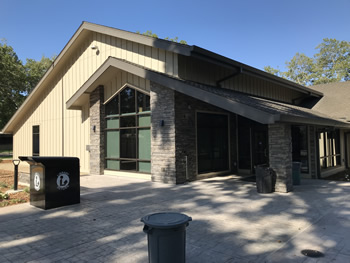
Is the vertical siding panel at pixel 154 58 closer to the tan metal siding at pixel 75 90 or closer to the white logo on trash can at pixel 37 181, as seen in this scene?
the tan metal siding at pixel 75 90

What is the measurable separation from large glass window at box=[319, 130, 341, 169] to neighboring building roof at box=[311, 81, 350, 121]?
1.93m

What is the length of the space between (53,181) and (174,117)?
192 inches

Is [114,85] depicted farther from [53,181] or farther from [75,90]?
[53,181]

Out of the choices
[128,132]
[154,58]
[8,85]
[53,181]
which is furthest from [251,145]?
[8,85]

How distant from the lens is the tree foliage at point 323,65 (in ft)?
141

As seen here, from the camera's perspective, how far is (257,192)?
8609 millimetres

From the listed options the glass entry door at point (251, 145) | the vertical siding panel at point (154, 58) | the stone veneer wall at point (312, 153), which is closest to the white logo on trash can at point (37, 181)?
the vertical siding panel at point (154, 58)

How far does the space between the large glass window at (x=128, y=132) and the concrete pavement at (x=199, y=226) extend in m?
2.93

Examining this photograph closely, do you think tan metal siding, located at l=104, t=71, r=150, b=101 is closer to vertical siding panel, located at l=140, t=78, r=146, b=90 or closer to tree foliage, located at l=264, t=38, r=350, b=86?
vertical siding panel, located at l=140, t=78, r=146, b=90

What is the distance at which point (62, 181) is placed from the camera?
→ 7.14m

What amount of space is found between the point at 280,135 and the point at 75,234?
254 inches

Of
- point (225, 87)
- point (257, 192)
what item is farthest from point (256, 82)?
point (257, 192)

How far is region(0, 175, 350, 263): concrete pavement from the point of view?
4172mm

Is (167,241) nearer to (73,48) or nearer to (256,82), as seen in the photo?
(256,82)
